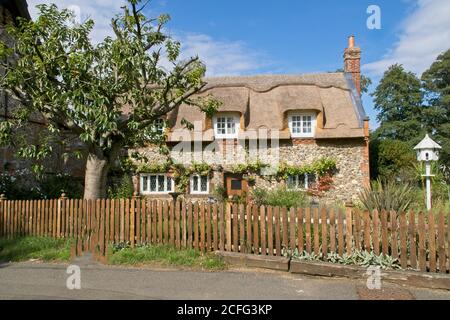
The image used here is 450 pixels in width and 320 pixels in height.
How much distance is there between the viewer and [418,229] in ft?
20.2

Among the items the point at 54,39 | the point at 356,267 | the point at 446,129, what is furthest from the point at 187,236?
the point at 446,129

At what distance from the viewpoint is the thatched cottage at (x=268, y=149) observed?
17328 millimetres

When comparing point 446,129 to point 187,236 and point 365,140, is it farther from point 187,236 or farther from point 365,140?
point 187,236

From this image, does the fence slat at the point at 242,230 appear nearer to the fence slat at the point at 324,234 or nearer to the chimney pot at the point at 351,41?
the fence slat at the point at 324,234

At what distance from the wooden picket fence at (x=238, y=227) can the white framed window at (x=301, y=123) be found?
423 inches

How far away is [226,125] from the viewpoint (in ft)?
61.9

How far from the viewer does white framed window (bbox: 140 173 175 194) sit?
60.7ft

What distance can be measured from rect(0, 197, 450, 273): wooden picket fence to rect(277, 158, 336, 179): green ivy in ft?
30.9

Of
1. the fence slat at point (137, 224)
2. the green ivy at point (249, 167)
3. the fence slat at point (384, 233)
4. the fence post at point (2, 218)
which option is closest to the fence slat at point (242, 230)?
the fence slat at point (137, 224)

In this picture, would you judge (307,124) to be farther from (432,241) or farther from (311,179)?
(432,241)

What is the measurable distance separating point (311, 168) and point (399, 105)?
24.7 m

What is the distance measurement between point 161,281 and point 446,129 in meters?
33.9

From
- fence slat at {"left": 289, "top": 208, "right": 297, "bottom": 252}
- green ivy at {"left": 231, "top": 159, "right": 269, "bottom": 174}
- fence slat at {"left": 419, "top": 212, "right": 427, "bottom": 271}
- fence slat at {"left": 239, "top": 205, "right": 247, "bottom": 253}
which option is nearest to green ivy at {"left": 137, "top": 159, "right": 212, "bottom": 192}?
green ivy at {"left": 231, "top": 159, "right": 269, "bottom": 174}

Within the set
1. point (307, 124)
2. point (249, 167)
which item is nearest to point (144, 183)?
point (249, 167)
